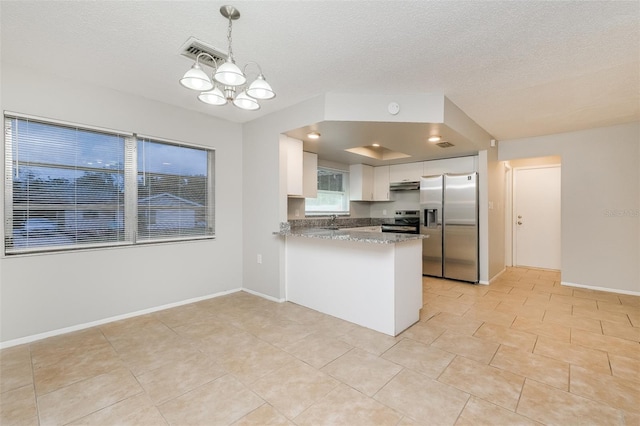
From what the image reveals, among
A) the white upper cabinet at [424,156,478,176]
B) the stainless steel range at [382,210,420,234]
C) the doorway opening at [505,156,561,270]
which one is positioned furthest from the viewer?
the doorway opening at [505,156,561,270]

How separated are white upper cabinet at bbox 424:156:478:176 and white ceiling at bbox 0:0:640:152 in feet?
5.50

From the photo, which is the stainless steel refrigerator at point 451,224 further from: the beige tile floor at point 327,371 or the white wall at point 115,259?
the white wall at point 115,259

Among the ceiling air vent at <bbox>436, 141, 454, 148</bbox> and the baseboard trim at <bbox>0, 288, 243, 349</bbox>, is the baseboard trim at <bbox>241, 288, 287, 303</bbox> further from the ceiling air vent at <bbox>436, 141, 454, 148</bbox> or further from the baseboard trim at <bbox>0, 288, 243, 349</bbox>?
the ceiling air vent at <bbox>436, 141, 454, 148</bbox>

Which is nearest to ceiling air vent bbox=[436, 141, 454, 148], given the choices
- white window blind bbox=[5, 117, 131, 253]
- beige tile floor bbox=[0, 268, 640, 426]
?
beige tile floor bbox=[0, 268, 640, 426]

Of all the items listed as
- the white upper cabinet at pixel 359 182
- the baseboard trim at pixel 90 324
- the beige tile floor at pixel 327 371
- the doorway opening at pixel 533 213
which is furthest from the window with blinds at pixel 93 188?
the doorway opening at pixel 533 213

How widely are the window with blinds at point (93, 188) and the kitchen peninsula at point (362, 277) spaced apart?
1.45m

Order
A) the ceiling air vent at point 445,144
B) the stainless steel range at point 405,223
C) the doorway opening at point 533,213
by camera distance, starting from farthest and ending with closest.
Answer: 1. the doorway opening at point 533,213
2. the stainless steel range at point 405,223
3. the ceiling air vent at point 445,144

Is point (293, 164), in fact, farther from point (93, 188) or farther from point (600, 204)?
point (600, 204)

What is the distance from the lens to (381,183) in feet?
19.9

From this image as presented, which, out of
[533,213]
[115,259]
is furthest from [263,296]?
[533,213]

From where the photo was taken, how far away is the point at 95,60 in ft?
8.14

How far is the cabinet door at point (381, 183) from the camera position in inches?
235

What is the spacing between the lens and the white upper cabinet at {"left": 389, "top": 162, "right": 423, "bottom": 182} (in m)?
5.52

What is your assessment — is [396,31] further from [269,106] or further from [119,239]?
[119,239]
